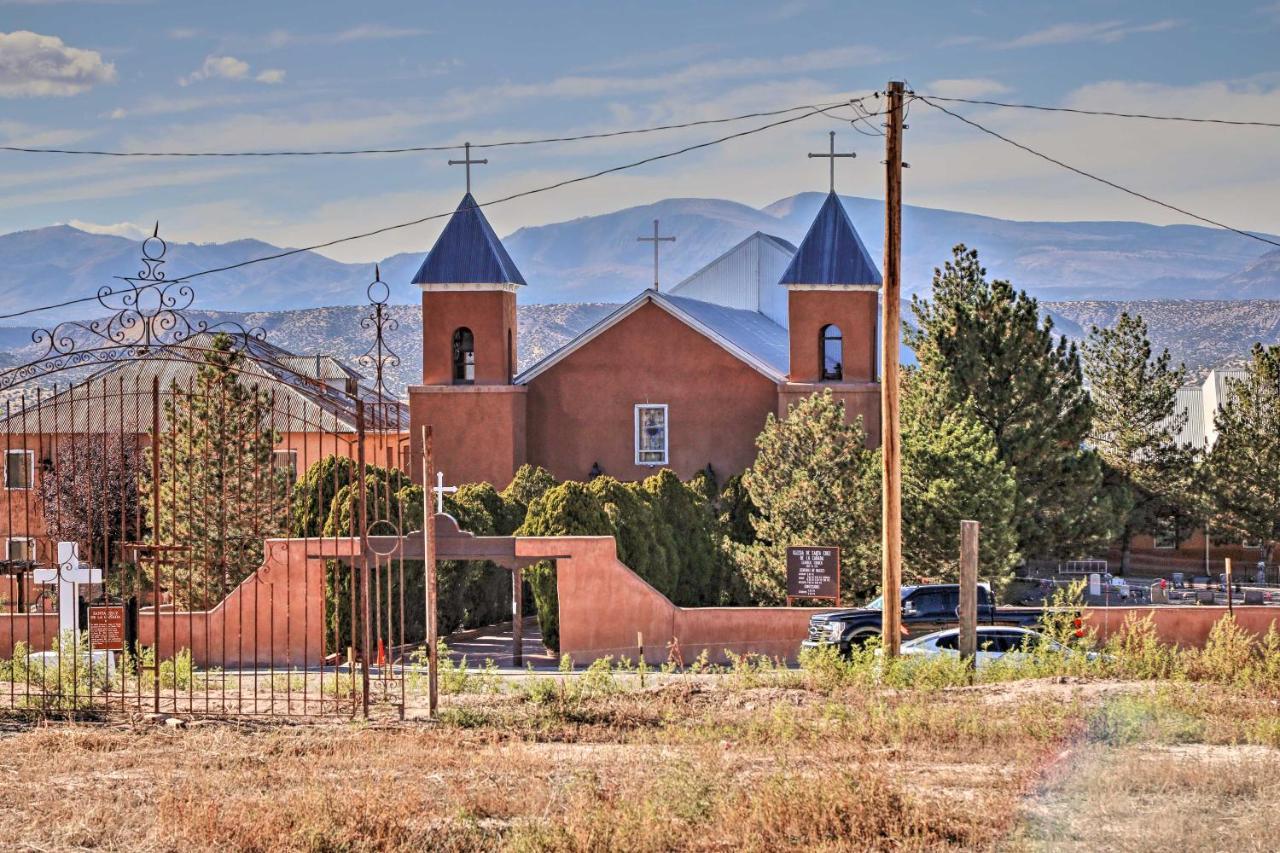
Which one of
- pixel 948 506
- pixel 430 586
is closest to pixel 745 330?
pixel 948 506

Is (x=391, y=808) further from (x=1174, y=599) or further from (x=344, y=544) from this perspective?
(x=1174, y=599)

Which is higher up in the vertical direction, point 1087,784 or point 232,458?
point 232,458

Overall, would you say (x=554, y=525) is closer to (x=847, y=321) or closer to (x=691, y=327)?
(x=847, y=321)

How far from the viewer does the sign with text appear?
96.6ft

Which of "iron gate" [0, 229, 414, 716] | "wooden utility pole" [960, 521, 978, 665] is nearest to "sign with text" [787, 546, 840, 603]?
"iron gate" [0, 229, 414, 716]

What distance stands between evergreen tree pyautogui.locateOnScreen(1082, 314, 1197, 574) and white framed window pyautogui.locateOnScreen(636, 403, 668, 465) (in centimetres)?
1629

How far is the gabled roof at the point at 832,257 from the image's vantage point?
1706 inches

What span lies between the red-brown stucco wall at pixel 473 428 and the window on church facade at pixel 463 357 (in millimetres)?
660

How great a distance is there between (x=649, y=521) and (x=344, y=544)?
768 centimetres

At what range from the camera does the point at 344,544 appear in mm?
26969

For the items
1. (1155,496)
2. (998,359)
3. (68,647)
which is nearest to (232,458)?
(68,647)

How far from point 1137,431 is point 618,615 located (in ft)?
114

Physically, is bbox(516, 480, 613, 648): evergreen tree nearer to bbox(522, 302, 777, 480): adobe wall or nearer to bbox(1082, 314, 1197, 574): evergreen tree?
bbox(522, 302, 777, 480): adobe wall

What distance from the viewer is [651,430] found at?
4581cm
